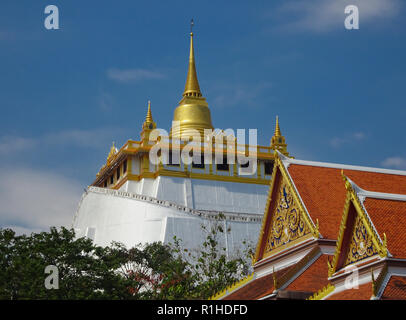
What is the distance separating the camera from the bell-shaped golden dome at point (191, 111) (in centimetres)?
6556

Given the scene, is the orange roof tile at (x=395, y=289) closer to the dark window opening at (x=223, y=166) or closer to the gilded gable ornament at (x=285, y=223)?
the gilded gable ornament at (x=285, y=223)

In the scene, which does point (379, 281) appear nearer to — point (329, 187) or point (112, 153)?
point (329, 187)

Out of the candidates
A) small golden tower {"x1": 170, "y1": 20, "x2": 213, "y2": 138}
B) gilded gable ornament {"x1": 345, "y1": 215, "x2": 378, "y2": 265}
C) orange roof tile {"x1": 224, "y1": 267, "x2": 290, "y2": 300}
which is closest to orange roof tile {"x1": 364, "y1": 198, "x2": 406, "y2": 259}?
gilded gable ornament {"x1": 345, "y1": 215, "x2": 378, "y2": 265}

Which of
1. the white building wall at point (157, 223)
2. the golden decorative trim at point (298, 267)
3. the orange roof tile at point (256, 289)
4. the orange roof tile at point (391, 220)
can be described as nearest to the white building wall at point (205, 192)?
the white building wall at point (157, 223)

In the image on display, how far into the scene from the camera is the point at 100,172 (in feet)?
220

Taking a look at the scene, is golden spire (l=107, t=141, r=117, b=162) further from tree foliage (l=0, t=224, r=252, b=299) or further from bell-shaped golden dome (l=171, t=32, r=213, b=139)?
tree foliage (l=0, t=224, r=252, b=299)

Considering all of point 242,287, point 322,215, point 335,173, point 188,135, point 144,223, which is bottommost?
point 242,287

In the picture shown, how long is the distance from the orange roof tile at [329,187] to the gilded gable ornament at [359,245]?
Answer: 3674 mm

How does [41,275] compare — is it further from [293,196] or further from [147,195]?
[147,195]

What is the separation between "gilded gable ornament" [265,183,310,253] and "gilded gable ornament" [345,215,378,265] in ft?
14.0

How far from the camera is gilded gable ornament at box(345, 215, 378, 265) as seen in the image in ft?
59.1
